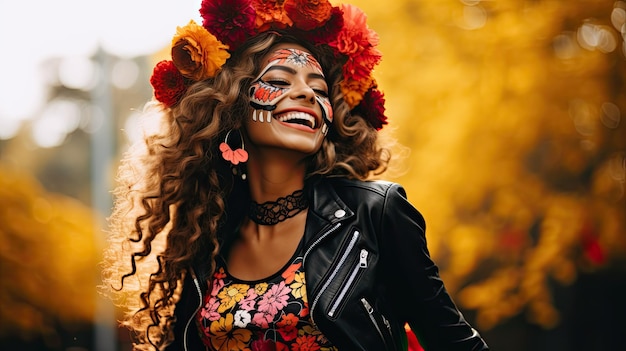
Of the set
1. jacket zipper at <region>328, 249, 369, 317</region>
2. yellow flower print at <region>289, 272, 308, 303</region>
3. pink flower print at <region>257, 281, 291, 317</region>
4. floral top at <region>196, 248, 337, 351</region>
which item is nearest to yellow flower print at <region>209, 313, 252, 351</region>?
floral top at <region>196, 248, 337, 351</region>

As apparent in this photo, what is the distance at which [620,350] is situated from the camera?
713 cm

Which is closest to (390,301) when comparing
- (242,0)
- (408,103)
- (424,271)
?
(424,271)

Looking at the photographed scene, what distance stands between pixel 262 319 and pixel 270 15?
48.6 inches

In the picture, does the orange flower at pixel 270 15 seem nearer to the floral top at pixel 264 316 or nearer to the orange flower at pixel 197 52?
the orange flower at pixel 197 52

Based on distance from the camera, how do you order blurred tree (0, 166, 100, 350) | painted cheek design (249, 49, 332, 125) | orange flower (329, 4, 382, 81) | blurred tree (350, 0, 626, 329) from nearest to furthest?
painted cheek design (249, 49, 332, 125), orange flower (329, 4, 382, 81), blurred tree (350, 0, 626, 329), blurred tree (0, 166, 100, 350)

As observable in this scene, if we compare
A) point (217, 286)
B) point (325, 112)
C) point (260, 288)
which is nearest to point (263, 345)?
point (260, 288)

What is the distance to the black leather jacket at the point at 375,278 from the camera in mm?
2652

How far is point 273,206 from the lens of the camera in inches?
120

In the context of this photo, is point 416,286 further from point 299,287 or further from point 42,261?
point 42,261

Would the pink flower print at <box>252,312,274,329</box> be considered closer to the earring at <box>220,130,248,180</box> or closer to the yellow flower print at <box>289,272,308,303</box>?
the yellow flower print at <box>289,272,308,303</box>

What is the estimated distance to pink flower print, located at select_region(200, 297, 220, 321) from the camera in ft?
9.35

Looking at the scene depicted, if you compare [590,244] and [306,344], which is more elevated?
[590,244]

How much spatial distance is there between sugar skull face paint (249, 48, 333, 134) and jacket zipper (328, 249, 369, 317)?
22.1 inches

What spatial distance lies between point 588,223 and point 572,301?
3.24 ft
